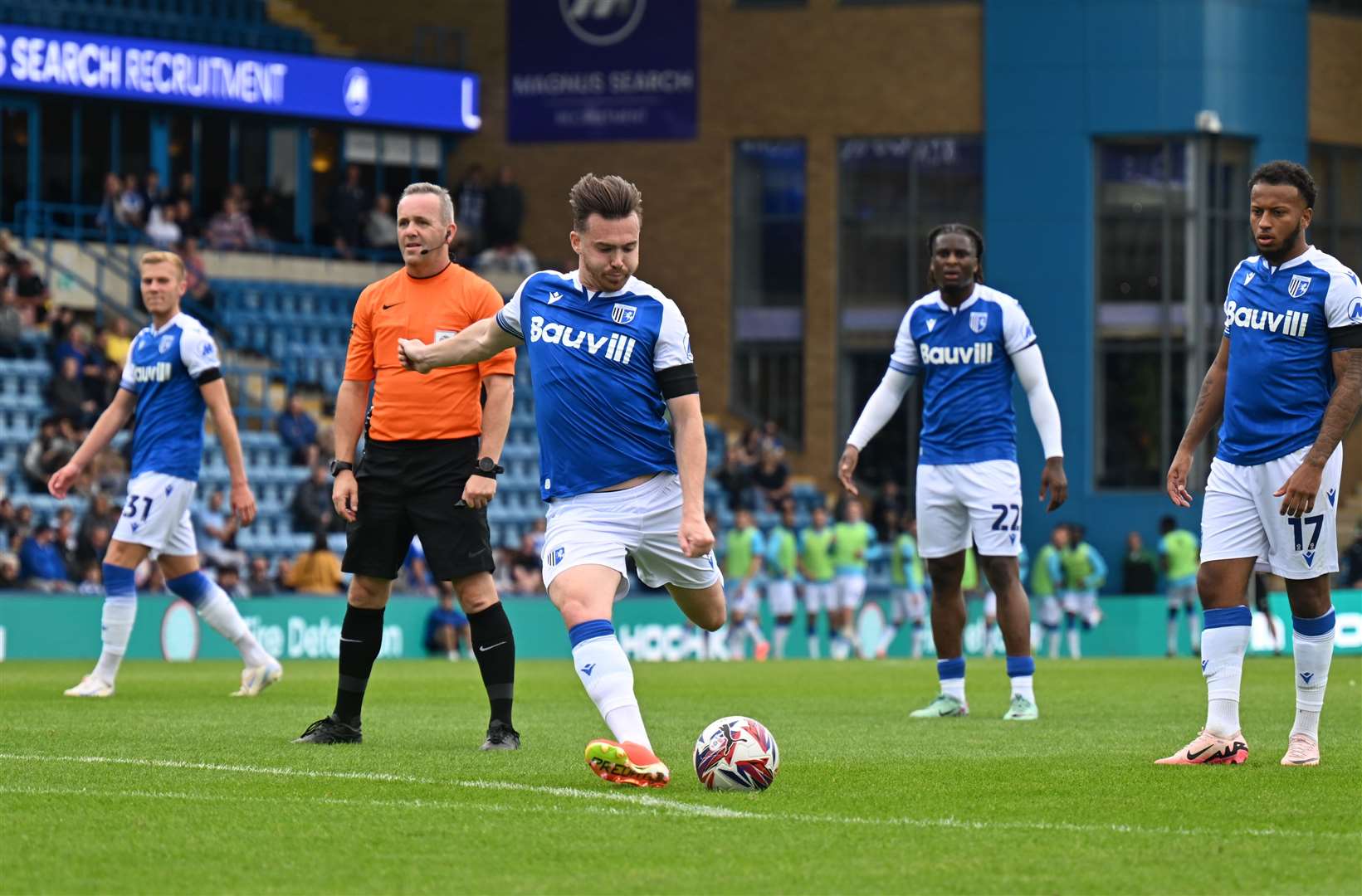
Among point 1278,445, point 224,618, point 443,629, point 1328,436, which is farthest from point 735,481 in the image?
point 1328,436

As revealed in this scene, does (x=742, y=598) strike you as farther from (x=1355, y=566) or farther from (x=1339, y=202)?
(x=1339, y=202)

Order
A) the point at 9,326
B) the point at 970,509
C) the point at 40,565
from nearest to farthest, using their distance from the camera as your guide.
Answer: the point at 970,509, the point at 40,565, the point at 9,326

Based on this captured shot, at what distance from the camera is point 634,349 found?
803 centimetres

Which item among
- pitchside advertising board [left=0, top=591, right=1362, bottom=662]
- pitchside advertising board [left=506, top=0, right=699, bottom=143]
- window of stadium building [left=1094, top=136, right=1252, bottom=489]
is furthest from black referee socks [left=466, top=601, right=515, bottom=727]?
pitchside advertising board [left=506, top=0, right=699, bottom=143]

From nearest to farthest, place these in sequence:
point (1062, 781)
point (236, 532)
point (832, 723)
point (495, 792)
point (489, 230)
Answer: point (495, 792), point (1062, 781), point (832, 723), point (236, 532), point (489, 230)

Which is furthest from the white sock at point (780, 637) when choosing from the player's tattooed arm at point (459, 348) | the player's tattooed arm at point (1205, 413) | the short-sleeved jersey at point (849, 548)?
the player's tattooed arm at point (459, 348)

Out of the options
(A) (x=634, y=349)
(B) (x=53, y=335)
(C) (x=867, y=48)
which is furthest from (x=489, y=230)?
(A) (x=634, y=349)

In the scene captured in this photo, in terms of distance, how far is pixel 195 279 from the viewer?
30.5 metres

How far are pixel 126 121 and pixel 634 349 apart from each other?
27.3m

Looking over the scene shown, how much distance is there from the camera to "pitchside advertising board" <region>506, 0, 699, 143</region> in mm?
37219

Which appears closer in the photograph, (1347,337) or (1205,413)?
(1347,337)

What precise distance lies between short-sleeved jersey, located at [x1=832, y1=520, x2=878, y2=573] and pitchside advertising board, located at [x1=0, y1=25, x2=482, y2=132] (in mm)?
11529

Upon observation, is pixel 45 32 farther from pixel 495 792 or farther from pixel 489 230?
pixel 495 792

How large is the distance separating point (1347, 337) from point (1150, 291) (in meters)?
28.0
